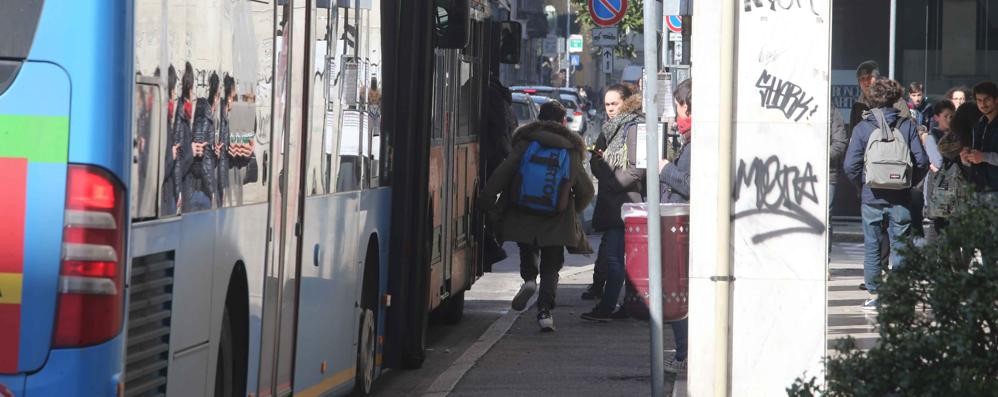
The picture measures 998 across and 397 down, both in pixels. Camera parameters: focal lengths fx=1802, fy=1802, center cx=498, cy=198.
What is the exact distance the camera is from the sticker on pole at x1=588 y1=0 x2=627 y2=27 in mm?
21875

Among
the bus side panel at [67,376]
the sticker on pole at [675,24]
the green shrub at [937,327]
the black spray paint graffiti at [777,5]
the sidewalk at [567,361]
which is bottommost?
the sidewalk at [567,361]

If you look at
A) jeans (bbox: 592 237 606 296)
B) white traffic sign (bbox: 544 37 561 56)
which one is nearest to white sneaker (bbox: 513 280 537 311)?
jeans (bbox: 592 237 606 296)

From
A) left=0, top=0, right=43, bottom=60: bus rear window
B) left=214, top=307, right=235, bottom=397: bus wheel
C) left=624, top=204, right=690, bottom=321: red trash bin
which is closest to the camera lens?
left=0, top=0, right=43, bottom=60: bus rear window

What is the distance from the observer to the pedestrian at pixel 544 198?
12359 millimetres

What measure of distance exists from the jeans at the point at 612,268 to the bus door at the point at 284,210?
6.17 metres

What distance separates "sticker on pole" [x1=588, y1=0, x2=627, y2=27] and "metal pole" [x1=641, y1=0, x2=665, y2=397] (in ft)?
46.4

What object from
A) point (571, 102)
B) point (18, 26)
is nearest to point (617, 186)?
point (18, 26)

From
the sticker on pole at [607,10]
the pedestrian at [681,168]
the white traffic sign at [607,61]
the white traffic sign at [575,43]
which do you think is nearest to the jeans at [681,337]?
the pedestrian at [681,168]

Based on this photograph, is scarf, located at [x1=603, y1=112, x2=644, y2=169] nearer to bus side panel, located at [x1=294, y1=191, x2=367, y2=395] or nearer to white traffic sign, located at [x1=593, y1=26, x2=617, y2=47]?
bus side panel, located at [x1=294, y1=191, x2=367, y2=395]

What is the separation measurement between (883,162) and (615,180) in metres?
2.01

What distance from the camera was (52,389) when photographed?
461 cm

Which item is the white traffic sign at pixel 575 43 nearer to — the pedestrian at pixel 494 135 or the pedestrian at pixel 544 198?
the pedestrian at pixel 494 135

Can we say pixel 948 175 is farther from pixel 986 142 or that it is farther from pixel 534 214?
pixel 534 214

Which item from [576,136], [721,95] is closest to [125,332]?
[721,95]
